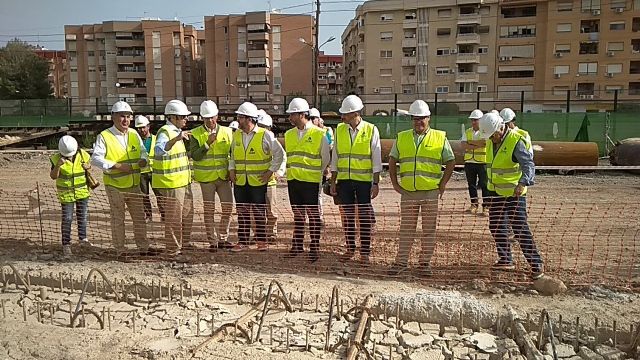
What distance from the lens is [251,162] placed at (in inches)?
233

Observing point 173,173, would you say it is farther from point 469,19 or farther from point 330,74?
point 330,74

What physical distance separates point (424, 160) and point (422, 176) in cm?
17

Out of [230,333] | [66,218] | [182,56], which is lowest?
[230,333]

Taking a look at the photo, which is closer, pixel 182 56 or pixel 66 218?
pixel 66 218

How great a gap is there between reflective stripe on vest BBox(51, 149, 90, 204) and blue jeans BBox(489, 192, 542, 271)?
15.7ft

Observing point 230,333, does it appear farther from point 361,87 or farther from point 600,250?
point 361,87

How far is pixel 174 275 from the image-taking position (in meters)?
5.42

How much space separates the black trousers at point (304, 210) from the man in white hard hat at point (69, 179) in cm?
257

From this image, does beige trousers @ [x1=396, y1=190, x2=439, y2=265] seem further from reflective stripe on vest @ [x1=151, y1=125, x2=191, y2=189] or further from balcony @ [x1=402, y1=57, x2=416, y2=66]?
balcony @ [x1=402, y1=57, x2=416, y2=66]

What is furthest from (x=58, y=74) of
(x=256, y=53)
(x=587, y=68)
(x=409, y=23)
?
(x=587, y=68)

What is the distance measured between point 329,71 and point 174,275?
8552 centimetres

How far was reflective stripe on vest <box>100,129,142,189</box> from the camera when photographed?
571cm

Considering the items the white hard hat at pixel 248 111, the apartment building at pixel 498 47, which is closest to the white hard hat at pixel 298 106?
the white hard hat at pixel 248 111

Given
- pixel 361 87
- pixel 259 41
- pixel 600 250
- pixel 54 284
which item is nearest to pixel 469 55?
pixel 361 87
